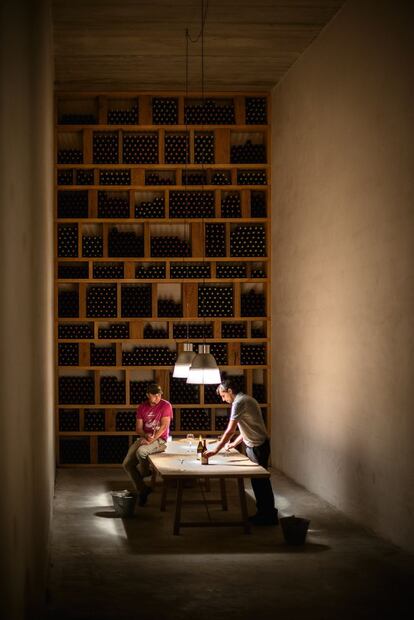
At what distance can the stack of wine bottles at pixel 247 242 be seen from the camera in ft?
36.7

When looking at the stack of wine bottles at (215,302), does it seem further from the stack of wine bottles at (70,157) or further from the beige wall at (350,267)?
the stack of wine bottles at (70,157)

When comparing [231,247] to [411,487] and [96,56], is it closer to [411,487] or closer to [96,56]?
[96,56]

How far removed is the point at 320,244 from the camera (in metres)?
8.95

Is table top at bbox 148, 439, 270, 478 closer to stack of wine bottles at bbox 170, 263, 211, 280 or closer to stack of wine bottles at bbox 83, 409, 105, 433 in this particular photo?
stack of wine bottles at bbox 83, 409, 105, 433

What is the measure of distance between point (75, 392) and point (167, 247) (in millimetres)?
2213

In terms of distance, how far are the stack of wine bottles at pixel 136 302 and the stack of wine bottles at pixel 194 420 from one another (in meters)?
1.39

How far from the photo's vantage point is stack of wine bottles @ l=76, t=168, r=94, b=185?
1117 cm

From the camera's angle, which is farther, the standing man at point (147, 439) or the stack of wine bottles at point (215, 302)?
the stack of wine bottles at point (215, 302)

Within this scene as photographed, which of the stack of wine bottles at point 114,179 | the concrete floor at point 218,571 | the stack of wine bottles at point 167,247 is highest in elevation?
the stack of wine bottles at point 114,179

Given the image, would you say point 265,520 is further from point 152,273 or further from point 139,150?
point 139,150

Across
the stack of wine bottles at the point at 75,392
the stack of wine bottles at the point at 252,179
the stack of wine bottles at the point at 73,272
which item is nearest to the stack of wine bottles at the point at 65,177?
the stack of wine bottles at the point at 73,272

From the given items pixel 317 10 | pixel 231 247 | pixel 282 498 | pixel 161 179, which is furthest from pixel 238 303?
Result: pixel 317 10

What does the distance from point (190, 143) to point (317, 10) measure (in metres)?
3.23

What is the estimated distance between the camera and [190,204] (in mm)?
11094
